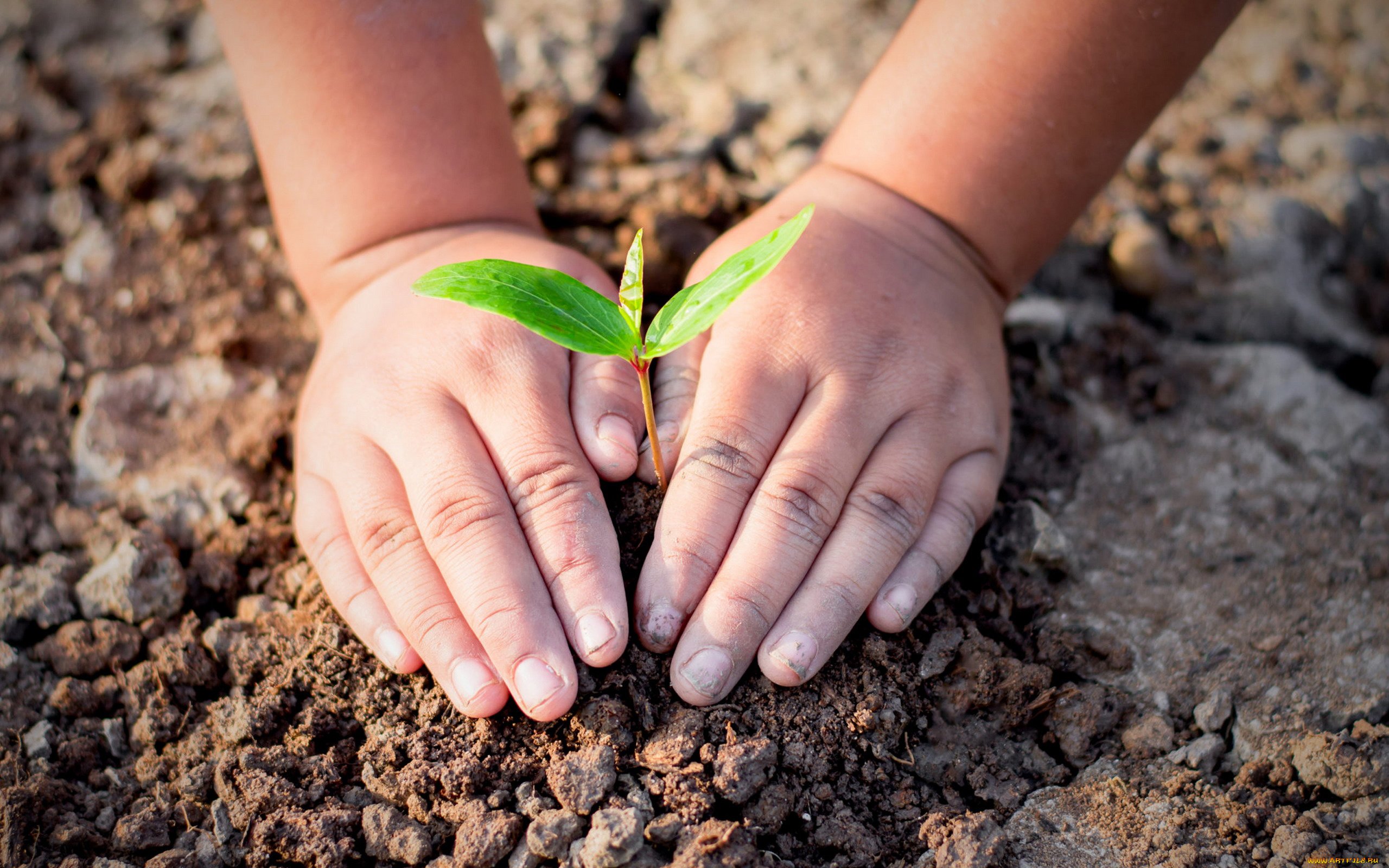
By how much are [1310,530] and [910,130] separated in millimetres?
1206

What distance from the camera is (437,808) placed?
4.42 feet

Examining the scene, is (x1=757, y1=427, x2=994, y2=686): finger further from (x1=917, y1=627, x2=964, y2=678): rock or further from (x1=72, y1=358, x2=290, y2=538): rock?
(x1=72, y1=358, x2=290, y2=538): rock

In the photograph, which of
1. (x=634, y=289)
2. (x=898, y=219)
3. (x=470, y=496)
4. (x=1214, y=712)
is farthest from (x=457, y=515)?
(x=1214, y=712)

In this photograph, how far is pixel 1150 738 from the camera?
147 cm

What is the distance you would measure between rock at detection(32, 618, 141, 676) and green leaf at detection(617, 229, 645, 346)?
1.20 metres

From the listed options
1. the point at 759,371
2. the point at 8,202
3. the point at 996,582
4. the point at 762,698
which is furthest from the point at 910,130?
the point at 8,202

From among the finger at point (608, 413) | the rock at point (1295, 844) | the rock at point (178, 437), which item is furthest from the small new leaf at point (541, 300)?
the rock at point (1295, 844)

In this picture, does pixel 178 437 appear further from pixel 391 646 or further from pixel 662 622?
pixel 662 622

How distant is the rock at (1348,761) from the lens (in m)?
1.37

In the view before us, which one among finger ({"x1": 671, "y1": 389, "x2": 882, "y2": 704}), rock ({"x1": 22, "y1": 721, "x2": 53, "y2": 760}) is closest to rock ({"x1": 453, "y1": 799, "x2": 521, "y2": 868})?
finger ({"x1": 671, "y1": 389, "x2": 882, "y2": 704})

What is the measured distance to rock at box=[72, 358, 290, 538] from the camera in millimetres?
1900

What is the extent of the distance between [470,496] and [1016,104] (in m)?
1.31

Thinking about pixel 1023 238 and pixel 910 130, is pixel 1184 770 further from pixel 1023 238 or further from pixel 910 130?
pixel 910 130

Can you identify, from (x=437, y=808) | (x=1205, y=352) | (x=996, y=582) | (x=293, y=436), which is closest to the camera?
(x=437, y=808)
